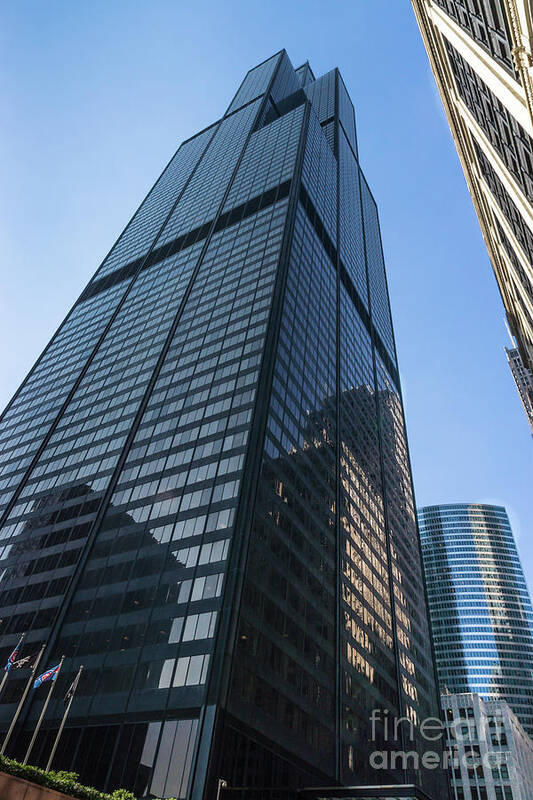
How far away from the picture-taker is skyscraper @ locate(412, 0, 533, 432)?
28.2m

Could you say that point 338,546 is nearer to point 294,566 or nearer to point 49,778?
point 294,566

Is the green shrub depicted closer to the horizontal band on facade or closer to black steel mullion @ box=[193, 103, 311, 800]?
black steel mullion @ box=[193, 103, 311, 800]

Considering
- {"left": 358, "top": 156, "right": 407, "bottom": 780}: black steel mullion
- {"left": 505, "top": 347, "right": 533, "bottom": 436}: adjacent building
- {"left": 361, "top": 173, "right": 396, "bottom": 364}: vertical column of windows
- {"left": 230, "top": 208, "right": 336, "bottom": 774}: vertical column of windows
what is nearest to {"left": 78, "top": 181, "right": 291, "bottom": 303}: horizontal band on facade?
{"left": 230, "top": 208, "right": 336, "bottom": 774}: vertical column of windows

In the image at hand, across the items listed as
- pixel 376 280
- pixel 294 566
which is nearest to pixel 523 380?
pixel 376 280

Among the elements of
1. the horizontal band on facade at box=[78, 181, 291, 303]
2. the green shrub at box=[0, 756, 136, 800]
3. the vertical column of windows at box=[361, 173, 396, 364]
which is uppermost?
the vertical column of windows at box=[361, 173, 396, 364]

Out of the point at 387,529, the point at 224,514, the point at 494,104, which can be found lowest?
the point at 224,514

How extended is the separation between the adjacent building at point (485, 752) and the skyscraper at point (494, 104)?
356 feet

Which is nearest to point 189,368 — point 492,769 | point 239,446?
point 239,446

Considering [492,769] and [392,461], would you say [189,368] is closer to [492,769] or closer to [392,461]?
[392,461]

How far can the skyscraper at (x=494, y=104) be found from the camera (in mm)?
28250

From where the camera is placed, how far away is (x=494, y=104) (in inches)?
1548

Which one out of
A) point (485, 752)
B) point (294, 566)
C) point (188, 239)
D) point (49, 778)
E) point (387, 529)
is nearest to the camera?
point (49, 778)

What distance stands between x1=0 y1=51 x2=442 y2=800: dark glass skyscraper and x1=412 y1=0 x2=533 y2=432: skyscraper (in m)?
30.8

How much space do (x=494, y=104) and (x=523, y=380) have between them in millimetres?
134780
